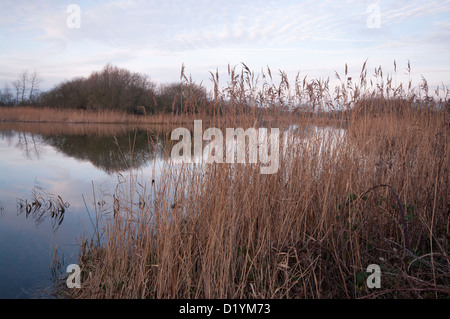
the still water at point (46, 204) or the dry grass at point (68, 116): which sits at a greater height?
the dry grass at point (68, 116)

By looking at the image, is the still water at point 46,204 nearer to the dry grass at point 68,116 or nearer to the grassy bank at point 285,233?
the grassy bank at point 285,233

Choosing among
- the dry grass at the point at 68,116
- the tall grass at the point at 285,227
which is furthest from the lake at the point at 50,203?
the dry grass at the point at 68,116

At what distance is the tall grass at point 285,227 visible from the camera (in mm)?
1945

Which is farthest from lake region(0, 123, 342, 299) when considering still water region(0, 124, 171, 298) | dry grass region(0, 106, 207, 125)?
dry grass region(0, 106, 207, 125)

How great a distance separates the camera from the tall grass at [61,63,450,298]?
1945mm

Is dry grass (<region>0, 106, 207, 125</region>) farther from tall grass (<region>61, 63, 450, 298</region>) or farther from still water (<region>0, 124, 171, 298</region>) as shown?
tall grass (<region>61, 63, 450, 298</region>)

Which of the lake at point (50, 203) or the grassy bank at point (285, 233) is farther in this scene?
the lake at point (50, 203)

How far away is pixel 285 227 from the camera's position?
7.31 ft

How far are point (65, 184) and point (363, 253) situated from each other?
6.02 m

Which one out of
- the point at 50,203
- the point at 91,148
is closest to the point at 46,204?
the point at 50,203

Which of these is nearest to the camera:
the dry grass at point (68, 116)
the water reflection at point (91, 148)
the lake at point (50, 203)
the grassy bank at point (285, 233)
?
the grassy bank at point (285, 233)

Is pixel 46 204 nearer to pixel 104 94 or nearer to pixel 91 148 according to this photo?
pixel 91 148

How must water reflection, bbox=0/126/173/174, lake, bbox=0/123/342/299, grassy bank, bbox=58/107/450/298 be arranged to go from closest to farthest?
grassy bank, bbox=58/107/450/298 → lake, bbox=0/123/342/299 → water reflection, bbox=0/126/173/174
